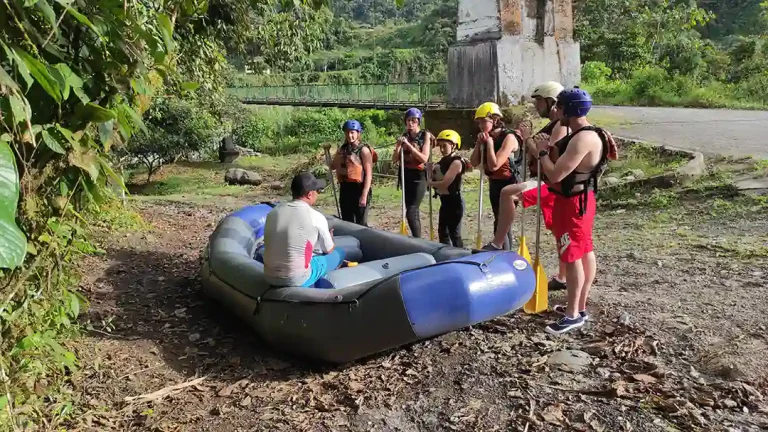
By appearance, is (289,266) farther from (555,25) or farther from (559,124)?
(555,25)

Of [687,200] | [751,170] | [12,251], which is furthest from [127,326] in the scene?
[751,170]

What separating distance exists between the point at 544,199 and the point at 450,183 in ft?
3.87

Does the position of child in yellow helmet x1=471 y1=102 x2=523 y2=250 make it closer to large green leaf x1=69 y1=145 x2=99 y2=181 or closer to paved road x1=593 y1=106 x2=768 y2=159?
large green leaf x1=69 y1=145 x2=99 y2=181

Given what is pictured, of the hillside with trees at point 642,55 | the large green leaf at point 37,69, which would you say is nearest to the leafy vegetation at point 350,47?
the hillside with trees at point 642,55

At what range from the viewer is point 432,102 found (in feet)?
57.6

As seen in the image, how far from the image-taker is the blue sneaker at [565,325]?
428cm

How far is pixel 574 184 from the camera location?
13.2ft

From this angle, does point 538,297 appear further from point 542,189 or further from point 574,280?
point 542,189

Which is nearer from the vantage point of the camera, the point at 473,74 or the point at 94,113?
the point at 94,113

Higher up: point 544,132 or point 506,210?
point 544,132

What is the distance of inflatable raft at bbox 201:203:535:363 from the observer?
160 inches

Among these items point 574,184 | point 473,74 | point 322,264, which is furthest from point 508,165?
point 473,74

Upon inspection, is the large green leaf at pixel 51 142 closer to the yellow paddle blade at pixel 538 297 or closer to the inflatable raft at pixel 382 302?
the inflatable raft at pixel 382 302

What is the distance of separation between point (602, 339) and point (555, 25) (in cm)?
1019
